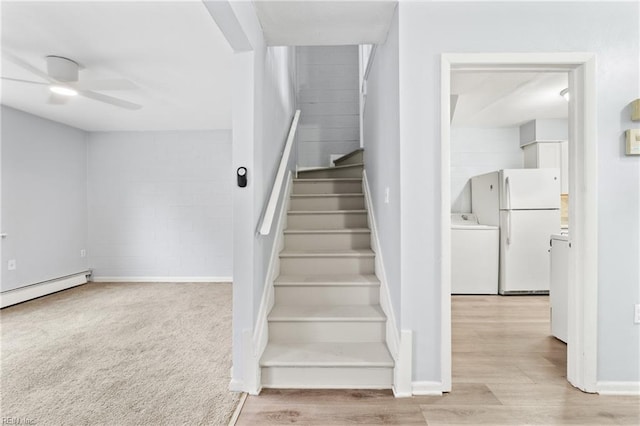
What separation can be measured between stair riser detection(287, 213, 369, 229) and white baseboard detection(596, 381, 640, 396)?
197 centimetres

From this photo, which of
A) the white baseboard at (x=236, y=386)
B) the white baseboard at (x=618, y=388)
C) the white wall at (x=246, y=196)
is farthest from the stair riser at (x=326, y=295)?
the white baseboard at (x=618, y=388)

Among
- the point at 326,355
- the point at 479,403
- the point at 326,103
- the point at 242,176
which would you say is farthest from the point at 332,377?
the point at 326,103

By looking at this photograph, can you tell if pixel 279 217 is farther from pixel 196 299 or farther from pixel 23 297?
pixel 23 297

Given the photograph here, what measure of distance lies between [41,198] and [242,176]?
4190mm

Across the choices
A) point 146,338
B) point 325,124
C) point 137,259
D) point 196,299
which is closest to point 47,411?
point 146,338

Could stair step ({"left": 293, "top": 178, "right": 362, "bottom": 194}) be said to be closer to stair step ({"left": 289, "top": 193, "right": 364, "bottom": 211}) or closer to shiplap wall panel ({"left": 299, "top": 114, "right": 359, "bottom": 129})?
stair step ({"left": 289, "top": 193, "right": 364, "bottom": 211})

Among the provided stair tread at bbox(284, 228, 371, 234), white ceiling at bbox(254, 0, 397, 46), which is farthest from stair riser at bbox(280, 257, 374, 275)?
white ceiling at bbox(254, 0, 397, 46)

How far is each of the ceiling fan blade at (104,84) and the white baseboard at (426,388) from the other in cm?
311

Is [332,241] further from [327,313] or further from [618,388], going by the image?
[618,388]

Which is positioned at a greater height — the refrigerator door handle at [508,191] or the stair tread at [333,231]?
the refrigerator door handle at [508,191]

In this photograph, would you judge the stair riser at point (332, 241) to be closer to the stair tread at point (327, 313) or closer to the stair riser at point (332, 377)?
the stair tread at point (327, 313)

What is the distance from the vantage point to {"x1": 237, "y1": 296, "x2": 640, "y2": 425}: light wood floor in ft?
5.79

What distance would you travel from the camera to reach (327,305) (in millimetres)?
2506

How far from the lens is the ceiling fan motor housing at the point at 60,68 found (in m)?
2.82
